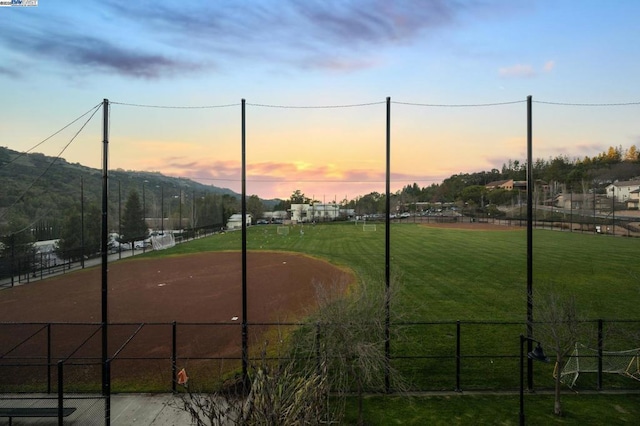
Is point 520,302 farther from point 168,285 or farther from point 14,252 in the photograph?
point 14,252

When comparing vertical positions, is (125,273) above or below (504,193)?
below

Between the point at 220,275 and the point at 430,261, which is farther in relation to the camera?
the point at 430,261

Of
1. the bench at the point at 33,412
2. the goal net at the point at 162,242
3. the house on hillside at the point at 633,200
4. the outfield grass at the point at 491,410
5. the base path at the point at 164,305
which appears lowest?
the base path at the point at 164,305

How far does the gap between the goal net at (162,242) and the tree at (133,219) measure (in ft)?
15.7

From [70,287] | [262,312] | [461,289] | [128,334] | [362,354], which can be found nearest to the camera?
[362,354]

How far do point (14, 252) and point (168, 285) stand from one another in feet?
48.6

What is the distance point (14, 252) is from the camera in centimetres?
3002

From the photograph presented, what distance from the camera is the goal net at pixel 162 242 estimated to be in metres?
46.8

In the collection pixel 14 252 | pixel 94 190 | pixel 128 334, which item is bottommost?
pixel 128 334

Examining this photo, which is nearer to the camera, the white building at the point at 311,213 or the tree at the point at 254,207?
the white building at the point at 311,213

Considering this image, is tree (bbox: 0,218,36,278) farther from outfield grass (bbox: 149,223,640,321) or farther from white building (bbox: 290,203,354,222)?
white building (bbox: 290,203,354,222)

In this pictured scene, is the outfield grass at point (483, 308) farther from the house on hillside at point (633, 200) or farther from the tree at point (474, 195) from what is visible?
the tree at point (474, 195)

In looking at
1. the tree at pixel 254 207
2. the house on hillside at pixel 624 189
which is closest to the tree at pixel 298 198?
the tree at pixel 254 207

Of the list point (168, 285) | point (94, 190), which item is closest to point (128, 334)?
point (168, 285)
